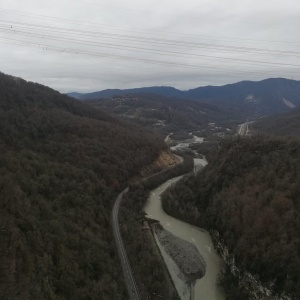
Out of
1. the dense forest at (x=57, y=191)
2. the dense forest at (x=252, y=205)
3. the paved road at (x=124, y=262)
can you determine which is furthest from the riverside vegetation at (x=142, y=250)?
the dense forest at (x=252, y=205)

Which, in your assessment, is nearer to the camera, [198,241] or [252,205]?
[252,205]

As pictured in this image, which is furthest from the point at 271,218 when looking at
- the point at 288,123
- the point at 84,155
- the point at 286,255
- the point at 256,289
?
the point at 288,123

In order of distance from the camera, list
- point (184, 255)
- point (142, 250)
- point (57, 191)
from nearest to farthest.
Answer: point (142, 250)
point (184, 255)
point (57, 191)

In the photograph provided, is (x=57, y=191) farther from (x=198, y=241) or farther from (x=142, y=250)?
(x=198, y=241)

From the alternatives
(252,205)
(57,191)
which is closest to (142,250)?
(252,205)

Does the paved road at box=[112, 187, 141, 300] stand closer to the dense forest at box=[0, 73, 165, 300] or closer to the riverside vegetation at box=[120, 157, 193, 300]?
the riverside vegetation at box=[120, 157, 193, 300]

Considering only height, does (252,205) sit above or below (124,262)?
above

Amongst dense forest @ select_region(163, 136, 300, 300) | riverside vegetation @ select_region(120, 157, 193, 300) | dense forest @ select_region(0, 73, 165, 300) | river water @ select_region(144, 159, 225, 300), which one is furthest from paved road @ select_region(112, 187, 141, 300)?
dense forest @ select_region(163, 136, 300, 300)
